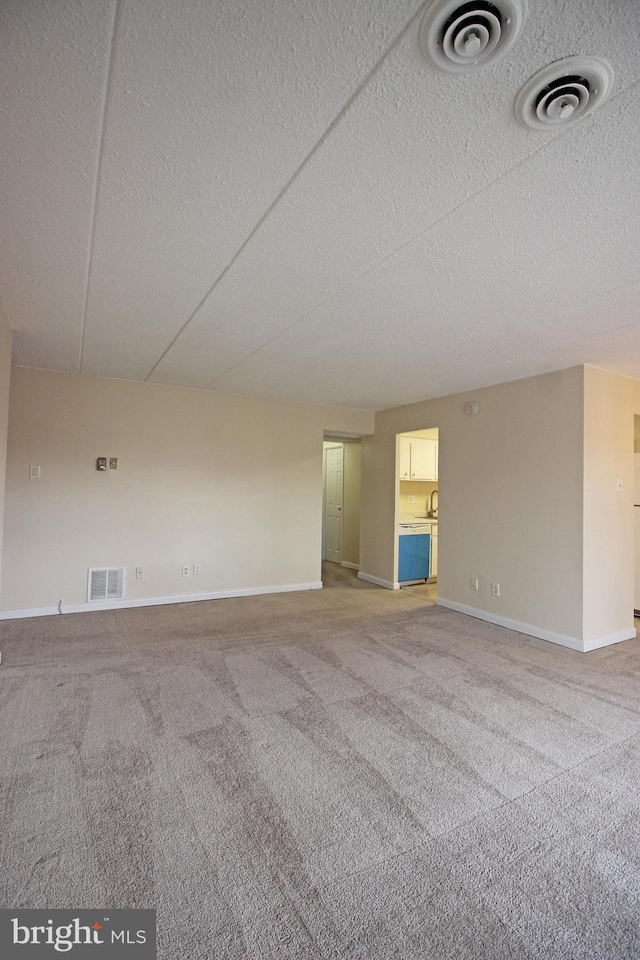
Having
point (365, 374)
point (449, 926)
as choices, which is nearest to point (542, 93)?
point (449, 926)

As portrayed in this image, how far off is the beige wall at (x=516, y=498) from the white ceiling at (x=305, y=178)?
1050 mm

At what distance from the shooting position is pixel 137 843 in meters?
1.67

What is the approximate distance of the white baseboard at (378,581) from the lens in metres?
6.16

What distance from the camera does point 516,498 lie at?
14.6 ft

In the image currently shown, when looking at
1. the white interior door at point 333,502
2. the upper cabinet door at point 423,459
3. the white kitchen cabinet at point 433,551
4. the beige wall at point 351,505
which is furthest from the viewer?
the white interior door at point 333,502

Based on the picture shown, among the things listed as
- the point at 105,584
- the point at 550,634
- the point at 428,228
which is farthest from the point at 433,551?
the point at 428,228

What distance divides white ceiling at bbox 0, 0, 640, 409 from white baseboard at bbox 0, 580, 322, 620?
2.85m

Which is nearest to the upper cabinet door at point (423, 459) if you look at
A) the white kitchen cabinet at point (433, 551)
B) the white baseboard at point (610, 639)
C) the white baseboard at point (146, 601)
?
the white kitchen cabinet at point (433, 551)

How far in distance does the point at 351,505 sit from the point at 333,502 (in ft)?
1.96

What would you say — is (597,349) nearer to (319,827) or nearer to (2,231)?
(319,827)

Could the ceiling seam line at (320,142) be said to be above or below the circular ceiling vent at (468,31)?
above

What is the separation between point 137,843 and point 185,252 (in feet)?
8.23

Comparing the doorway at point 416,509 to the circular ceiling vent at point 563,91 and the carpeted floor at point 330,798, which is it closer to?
the carpeted floor at point 330,798

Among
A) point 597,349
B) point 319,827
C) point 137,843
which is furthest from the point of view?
point 597,349
